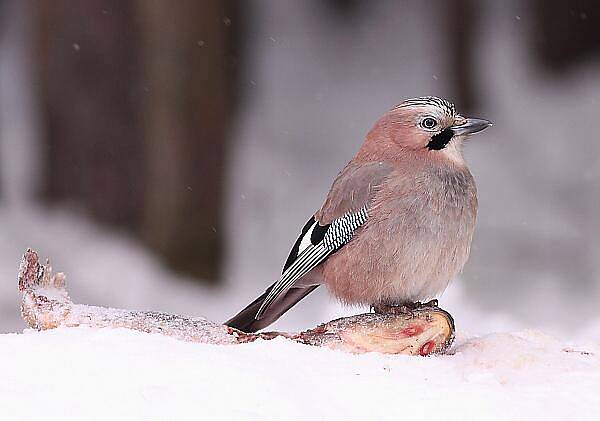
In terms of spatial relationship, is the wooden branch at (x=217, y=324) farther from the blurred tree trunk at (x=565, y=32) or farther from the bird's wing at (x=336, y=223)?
the blurred tree trunk at (x=565, y=32)

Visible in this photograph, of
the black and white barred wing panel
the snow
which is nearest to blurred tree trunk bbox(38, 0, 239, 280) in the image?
the black and white barred wing panel

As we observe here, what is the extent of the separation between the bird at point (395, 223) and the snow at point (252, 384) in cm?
69

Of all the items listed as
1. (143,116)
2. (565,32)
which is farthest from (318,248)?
(565,32)

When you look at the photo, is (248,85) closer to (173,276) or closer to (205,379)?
(173,276)

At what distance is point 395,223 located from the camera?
3.98 m

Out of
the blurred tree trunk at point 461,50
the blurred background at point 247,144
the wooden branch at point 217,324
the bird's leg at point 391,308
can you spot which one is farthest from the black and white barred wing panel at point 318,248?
the blurred tree trunk at point 461,50

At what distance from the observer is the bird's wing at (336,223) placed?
161 inches

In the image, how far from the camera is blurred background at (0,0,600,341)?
8094 millimetres

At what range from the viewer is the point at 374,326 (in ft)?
11.4

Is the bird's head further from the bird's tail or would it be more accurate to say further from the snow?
the snow

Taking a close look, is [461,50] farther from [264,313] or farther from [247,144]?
[264,313]

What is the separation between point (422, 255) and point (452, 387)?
98cm

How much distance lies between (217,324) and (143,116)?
16.0ft

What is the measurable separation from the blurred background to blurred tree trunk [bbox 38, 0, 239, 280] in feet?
A: 0.05
